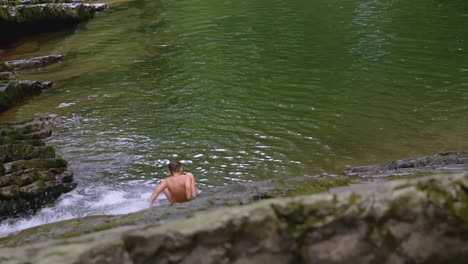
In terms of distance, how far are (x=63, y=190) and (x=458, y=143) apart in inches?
324

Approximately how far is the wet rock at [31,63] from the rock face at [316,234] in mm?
19370

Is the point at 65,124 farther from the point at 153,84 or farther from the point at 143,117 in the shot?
the point at 153,84

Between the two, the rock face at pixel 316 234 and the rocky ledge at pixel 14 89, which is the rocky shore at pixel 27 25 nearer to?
the rocky ledge at pixel 14 89

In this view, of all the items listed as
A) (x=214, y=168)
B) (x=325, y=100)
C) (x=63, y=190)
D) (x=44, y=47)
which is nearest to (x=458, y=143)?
(x=325, y=100)

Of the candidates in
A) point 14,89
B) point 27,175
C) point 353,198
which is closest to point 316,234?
point 353,198

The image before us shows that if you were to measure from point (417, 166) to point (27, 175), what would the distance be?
7170 millimetres

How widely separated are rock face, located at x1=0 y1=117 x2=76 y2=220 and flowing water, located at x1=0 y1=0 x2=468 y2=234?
266 mm

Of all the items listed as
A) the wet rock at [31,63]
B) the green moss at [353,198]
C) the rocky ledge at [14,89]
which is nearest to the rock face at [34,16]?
the wet rock at [31,63]

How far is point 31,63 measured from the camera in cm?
2086

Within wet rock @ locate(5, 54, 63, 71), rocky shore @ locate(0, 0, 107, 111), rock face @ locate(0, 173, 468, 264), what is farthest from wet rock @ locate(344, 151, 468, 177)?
wet rock @ locate(5, 54, 63, 71)

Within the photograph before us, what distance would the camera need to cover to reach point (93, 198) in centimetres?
915

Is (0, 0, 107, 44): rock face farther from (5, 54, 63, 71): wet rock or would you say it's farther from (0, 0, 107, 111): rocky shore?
(5, 54, 63, 71): wet rock

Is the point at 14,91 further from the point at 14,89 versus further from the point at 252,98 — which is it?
the point at 252,98

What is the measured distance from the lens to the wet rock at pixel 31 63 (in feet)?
67.6
